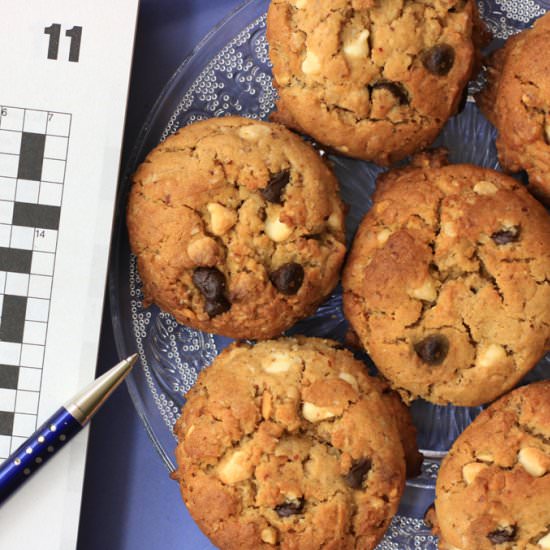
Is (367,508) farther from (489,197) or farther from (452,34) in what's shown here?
(452,34)

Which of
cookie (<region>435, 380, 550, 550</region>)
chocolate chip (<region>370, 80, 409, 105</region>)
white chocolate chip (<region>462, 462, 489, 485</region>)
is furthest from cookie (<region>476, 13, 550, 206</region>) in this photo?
white chocolate chip (<region>462, 462, 489, 485</region>)

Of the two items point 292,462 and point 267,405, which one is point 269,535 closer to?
point 292,462

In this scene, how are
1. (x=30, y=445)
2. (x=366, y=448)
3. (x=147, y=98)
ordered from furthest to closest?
(x=147, y=98)
(x=30, y=445)
(x=366, y=448)

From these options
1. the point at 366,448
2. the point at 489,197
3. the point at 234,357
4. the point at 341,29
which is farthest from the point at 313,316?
the point at 341,29

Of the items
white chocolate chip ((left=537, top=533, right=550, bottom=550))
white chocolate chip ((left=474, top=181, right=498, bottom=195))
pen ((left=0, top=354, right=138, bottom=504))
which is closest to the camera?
white chocolate chip ((left=537, top=533, right=550, bottom=550))

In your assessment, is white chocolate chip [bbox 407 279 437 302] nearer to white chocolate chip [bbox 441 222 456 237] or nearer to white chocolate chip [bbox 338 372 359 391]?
white chocolate chip [bbox 441 222 456 237]
